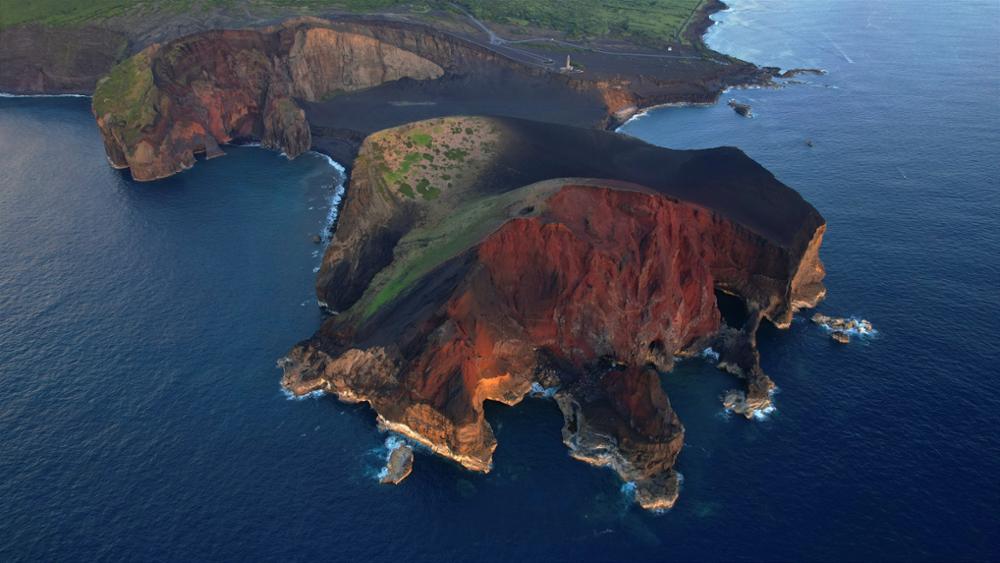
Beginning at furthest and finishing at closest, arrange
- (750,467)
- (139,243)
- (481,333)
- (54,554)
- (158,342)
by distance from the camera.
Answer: (139,243) < (158,342) < (481,333) < (750,467) < (54,554)

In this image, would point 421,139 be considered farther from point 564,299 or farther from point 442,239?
point 564,299

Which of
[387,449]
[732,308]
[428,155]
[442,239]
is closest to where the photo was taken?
[387,449]

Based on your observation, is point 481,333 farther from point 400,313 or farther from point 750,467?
point 750,467

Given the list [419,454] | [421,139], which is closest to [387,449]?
[419,454]


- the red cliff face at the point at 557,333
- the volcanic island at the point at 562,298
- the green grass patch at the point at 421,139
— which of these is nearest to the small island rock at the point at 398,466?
the volcanic island at the point at 562,298

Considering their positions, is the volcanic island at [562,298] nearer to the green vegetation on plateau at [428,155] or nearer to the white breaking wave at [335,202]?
the green vegetation on plateau at [428,155]

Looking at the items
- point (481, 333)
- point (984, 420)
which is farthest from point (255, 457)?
point (984, 420)
